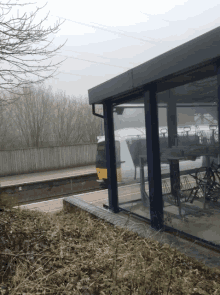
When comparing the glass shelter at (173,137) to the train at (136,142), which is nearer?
the glass shelter at (173,137)

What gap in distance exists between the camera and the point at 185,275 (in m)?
2.94

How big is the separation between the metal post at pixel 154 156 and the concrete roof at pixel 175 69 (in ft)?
0.73

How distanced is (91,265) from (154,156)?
7.29ft

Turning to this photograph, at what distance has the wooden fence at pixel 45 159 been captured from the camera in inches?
787

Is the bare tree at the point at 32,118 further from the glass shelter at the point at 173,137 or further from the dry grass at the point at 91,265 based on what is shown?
the dry grass at the point at 91,265

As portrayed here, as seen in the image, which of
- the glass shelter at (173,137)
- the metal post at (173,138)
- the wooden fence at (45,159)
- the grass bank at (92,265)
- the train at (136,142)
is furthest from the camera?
the wooden fence at (45,159)

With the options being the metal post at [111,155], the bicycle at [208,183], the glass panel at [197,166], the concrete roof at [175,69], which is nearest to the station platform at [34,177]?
the metal post at [111,155]

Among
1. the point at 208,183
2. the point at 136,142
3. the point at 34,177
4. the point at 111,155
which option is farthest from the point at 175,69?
the point at 34,177

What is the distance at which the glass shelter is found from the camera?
359cm

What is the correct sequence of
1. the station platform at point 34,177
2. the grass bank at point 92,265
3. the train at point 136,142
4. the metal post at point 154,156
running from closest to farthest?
the grass bank at point 92,265
the train at point 136,142
the metal post at point 154,156
the station platform at point 34,177

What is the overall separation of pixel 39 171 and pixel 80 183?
7.78 m

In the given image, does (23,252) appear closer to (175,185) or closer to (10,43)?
(175,185)

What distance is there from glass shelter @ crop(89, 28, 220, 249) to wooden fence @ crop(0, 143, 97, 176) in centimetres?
1603

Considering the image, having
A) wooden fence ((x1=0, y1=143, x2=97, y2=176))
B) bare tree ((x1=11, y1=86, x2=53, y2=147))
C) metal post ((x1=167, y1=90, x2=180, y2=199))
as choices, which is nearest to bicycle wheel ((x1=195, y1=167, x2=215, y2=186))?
metal post ((x1=167, y1=90, x2=180, y2=199))
